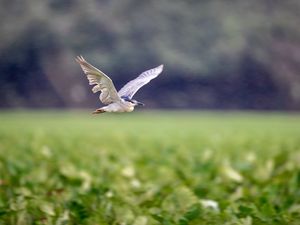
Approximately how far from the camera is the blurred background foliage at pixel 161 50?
62.9 ft

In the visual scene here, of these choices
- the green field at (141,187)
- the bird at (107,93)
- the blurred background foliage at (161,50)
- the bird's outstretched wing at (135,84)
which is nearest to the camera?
the bird at (107,93)

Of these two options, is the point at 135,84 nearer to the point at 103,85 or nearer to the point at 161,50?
the point at 103,85

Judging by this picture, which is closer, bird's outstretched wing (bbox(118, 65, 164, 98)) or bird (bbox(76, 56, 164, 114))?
bird (bbox(76, 56, 164, 114))

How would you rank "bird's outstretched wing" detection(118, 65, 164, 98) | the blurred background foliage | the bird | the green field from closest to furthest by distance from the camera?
the bird → "bird's outstretched wing" detection(118, 65, 164, 98) → the green field → the blurred background foliage

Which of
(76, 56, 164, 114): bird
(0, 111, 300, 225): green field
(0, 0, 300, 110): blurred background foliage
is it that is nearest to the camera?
(76, 56, 164, 114): bird

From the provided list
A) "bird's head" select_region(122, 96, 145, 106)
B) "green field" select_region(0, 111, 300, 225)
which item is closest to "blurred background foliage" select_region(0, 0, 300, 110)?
"green field" select_region(0, 111, 300, 225)

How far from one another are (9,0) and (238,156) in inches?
568

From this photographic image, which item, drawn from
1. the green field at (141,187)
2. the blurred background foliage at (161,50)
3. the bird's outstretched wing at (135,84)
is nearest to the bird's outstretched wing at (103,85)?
the bird's outstretched wing at (135,84)

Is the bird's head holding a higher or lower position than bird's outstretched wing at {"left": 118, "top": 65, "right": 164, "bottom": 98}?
lower

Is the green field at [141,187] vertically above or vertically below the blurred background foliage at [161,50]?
below

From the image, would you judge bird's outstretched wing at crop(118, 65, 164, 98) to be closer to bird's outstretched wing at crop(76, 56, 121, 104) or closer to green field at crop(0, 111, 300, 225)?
bird's outstretched wing at crop(76, 56, 121, 104)

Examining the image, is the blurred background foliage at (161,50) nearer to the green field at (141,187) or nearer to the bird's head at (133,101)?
the green field at (141,187)

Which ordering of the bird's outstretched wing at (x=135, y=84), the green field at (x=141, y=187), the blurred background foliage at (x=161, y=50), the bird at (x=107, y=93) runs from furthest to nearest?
the blurred background foliage at (x=161, y=50), the green field at (x=141, y=187), the bird's outstretched wing at (x=135, y=84), the bird at (x=107, y=93)

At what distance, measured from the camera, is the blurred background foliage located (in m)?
19.2
